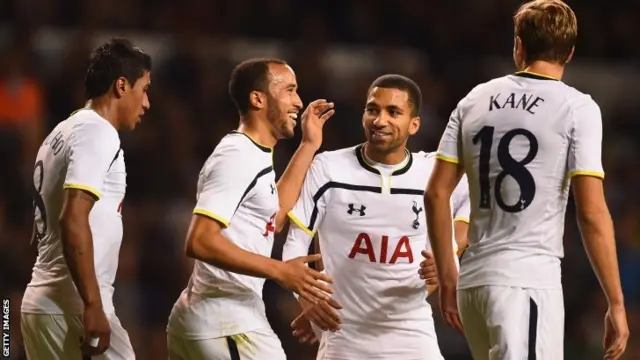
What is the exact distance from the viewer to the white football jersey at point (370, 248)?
5980mm

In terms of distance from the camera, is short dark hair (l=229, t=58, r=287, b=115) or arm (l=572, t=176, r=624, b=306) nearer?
arm (l=572, t=176, r=624, b=306)

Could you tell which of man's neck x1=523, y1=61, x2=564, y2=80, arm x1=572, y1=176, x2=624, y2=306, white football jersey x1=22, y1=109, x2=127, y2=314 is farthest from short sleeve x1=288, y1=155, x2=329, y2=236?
arm x1=572, y1=176, x2=624, y2=306

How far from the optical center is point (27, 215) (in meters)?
8.83

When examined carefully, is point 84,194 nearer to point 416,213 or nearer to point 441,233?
point 441,233

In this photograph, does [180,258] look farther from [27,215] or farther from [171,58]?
[171,58]

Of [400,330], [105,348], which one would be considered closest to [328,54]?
[400,330]

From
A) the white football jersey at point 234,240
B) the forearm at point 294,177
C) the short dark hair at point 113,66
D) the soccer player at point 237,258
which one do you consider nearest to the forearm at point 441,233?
the soccer player at point 237,258

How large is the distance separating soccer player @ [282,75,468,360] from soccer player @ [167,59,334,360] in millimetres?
700

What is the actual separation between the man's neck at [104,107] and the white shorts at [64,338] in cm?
87

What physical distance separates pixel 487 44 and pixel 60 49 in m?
4.42

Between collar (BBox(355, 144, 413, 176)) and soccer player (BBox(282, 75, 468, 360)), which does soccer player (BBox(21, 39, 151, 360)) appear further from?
collar (BBox(355, 144, 413, 176))

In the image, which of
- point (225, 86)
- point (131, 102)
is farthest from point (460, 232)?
point (225, 86)

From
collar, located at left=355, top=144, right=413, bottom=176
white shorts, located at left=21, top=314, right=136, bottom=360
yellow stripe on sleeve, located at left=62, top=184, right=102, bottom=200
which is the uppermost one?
collar, located at left=355, top=144, right=413, bottom=176

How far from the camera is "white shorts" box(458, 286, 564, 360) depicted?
15.5 ft
